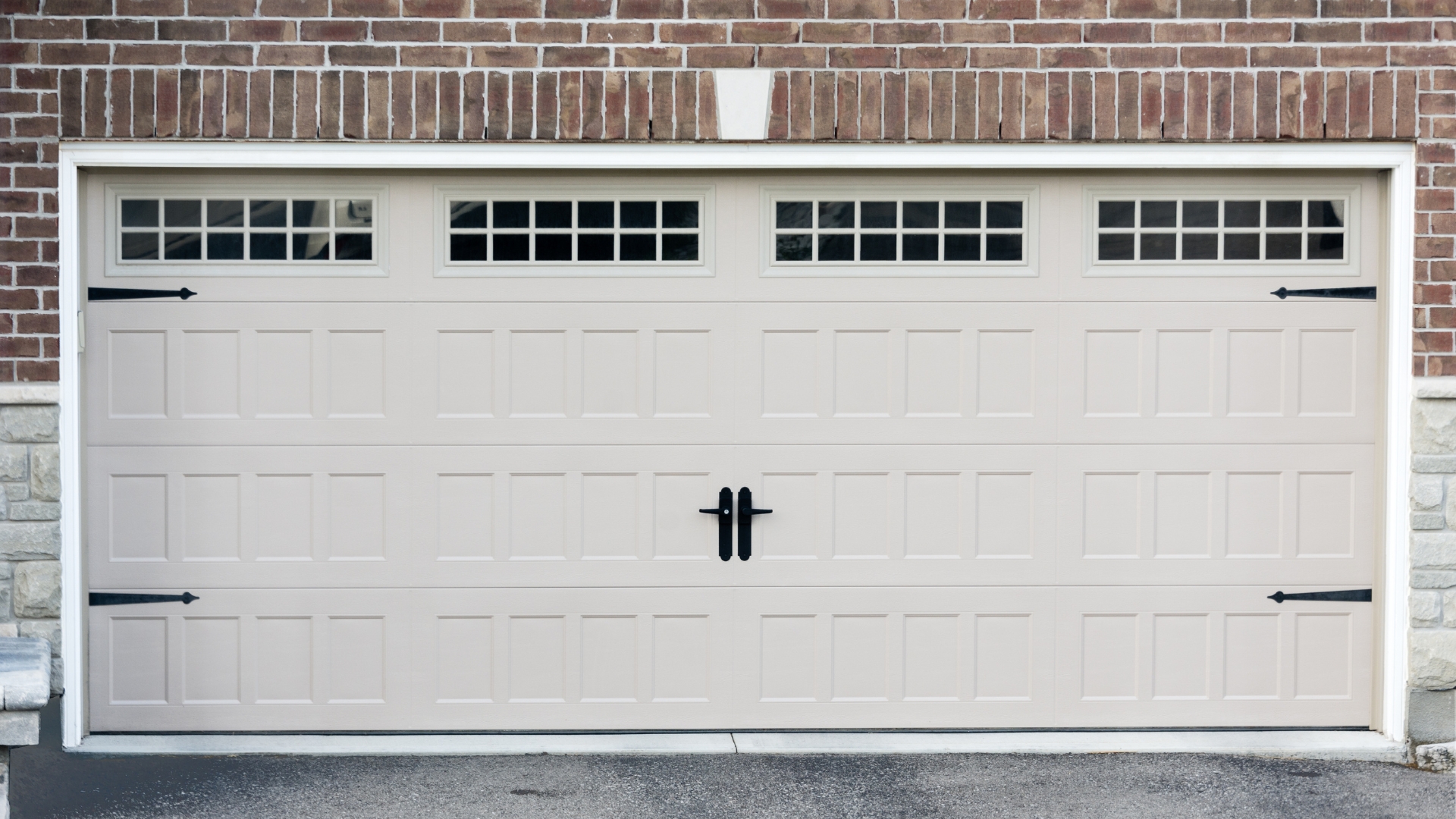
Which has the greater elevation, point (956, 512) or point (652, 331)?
point (652, 331)

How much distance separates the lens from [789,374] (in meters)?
5.48

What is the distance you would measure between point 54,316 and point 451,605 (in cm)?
192

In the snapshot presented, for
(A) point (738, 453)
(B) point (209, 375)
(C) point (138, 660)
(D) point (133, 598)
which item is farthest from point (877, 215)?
(C) point (138, 660)

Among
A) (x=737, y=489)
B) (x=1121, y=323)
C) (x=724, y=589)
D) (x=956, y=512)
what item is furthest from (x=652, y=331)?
(x=1121, y=323)

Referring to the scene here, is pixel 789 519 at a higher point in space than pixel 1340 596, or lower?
higher

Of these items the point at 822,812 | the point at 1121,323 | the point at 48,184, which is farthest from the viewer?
the point at 1121,323

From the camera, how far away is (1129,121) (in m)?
5.26

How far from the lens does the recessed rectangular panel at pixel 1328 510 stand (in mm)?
5484

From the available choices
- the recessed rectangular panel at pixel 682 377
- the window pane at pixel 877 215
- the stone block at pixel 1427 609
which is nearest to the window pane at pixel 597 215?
the recessed rectangular panel at pixel 682 377

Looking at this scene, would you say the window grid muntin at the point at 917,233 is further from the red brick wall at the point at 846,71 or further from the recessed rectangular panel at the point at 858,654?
the recessed rectangular panel at the point at 858,654

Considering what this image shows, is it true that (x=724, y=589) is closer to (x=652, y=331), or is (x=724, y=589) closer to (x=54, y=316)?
(x=652, y=331)

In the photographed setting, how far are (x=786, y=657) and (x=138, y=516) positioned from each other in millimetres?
2713

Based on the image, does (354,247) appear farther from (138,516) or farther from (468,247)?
(138,516)

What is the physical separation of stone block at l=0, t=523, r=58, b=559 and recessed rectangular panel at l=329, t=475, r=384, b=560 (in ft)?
3.42
